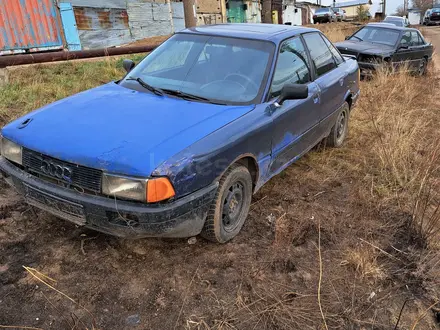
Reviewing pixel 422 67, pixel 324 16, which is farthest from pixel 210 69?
pixel 324 16

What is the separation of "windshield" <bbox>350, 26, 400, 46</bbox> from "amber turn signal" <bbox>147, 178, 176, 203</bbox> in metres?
9.75

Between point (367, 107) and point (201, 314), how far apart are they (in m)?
5.70

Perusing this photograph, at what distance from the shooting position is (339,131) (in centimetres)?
530

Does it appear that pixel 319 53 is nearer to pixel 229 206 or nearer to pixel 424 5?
pixel 229 206

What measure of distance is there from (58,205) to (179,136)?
0.94 meters

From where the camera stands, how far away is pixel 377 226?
11.3 ft

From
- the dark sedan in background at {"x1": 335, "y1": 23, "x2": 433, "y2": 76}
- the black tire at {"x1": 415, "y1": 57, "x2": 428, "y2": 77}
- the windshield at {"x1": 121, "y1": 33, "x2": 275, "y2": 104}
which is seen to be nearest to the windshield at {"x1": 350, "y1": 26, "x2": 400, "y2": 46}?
the dark sedan in background at {"x1": 335, "y1": 23, "x2": 433, "y2": 76}

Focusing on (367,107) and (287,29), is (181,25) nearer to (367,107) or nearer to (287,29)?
(367,107)

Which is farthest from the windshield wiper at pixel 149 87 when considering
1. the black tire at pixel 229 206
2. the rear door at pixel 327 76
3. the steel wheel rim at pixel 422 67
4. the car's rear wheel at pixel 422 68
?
the steel wheel rim at pixel 422 67

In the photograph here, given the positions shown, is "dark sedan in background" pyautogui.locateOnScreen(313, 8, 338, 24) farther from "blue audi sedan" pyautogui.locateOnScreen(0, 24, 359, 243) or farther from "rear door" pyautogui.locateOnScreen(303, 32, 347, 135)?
"blue audi sedan" pyautogui.locateOnScreen(0, 24, 359, 243)

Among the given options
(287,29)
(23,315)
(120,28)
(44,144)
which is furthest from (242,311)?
A: (120,28)

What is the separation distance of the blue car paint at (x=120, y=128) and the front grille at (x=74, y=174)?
45 millimetres

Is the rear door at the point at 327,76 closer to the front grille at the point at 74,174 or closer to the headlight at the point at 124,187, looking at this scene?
the headlight at the point at 124,187

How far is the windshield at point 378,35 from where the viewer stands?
33.7 ft
